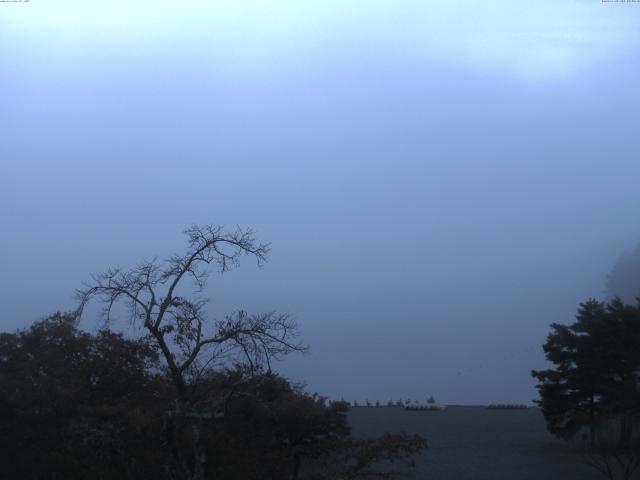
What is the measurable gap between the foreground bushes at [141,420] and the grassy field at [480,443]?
25.9 feet

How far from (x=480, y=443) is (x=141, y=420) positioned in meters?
22.8

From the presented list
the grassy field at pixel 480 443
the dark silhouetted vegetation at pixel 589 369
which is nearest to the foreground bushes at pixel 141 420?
the grassy field at pixel 480 443

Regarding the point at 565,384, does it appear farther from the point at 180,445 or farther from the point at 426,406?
the point at 180,445

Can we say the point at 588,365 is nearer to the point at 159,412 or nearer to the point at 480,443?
the point at 480,443

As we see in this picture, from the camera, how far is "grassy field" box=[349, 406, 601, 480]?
25.3m

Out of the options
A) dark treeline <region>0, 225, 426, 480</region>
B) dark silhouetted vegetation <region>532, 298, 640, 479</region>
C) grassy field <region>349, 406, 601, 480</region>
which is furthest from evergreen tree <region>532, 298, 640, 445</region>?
dark treeline <region>0, 225, 426, 480</region>

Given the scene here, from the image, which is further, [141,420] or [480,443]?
[480,443]

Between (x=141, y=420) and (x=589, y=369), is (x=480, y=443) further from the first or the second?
(x=141, y=420)

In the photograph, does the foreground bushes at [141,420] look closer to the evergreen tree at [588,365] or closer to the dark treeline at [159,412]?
the dark treeline at [159,412]

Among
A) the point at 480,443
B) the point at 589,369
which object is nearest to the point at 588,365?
the point at 589,369

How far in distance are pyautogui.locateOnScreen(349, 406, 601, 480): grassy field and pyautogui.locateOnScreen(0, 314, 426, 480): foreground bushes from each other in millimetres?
7908

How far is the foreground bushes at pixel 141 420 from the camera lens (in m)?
12.4

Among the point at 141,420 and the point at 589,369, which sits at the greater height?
the point at 589,369

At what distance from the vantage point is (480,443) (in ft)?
106
